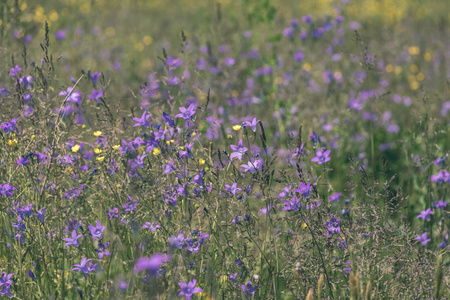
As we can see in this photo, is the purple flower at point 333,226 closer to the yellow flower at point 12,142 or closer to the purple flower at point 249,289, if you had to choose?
the purple flower at point 249,289

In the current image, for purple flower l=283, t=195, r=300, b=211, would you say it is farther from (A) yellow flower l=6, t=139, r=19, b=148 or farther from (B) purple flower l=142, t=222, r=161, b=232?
(A) yellow flower l=6, t=139, r=19, b=148

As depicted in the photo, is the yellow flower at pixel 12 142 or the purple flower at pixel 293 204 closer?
the purple flower at pixel 293 204

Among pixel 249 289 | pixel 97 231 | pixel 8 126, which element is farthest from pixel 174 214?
pixel 8 126

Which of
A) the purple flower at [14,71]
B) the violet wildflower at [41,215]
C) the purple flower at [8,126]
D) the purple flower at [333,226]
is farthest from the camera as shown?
the purple flower at [14,71]

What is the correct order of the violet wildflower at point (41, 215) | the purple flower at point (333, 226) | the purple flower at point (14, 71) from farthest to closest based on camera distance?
1. the purple flower at point (14, 71)
2. the purple flower at point (333, 226)
3. the violet wildflower at point (41, 215)

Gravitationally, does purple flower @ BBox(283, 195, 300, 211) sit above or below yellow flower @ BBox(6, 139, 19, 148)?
below

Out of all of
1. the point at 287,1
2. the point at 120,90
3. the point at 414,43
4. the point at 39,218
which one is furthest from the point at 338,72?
the point at 287,1

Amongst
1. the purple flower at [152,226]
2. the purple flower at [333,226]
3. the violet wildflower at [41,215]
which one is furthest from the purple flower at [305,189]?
the violet wildflower at [41,215]

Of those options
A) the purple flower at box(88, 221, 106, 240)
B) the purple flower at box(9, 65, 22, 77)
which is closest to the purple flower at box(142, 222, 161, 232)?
the purple flower at box(88, 221, 106, 240)

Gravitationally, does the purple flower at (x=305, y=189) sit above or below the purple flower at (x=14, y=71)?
below

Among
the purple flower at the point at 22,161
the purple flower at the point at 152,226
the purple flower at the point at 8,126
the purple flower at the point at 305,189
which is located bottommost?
the purple flower at the point at 152,226

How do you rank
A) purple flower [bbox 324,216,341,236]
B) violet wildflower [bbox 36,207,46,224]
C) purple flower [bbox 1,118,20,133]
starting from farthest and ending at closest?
purple flower [bbox 1,118,20,133], purple flower [bbox 324,216,341,236], violet wildflower [bbox 36,207,46,224]

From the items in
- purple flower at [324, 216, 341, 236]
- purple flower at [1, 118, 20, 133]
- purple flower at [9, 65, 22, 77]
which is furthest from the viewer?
purple flower at [9, 65, 22, 77]

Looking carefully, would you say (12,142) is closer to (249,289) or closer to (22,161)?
(22,161)
